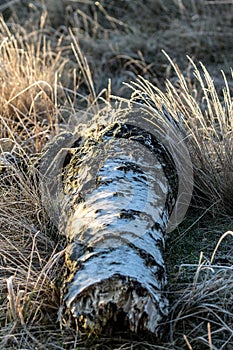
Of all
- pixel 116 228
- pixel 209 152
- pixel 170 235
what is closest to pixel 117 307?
pixel 116 228

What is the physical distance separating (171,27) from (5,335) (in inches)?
144

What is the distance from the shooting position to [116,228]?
2.06 meters

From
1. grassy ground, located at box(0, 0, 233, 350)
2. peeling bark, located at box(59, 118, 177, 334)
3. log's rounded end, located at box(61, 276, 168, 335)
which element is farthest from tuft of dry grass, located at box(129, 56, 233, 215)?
log's rounded end, located at box(61, 276, 168, 335)

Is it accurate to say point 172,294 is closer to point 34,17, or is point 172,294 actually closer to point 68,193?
point 68,193

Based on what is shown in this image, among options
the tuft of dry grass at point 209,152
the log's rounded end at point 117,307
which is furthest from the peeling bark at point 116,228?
the tuft of dry grass at point 209,152

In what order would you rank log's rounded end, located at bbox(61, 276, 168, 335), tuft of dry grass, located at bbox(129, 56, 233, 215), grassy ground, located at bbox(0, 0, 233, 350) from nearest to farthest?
log's rounded end, located at bbox(61, 276, 168, 335) → grassy ground, located at bbox(0, 0, 233, 350) → tuft of dry grass, located at bbox(129, 56, 233, 215)

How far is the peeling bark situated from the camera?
73.3 inches

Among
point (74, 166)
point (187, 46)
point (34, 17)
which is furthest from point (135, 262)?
point (34, 17)

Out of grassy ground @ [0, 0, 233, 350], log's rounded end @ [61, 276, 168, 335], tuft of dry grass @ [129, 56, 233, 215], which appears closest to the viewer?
log's rounded end @ [61, 276, 168, 335]

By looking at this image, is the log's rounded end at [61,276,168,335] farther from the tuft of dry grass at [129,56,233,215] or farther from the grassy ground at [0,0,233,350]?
the tuft of dry grass at [129,56,233,215]

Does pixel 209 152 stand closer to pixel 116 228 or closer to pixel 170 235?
pixel 170 235

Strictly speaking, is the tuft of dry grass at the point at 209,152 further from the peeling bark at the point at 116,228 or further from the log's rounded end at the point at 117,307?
the log's rounded end at the point at 117,307

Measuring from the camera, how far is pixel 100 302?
6.07ft

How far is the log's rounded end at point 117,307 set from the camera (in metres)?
1.85
